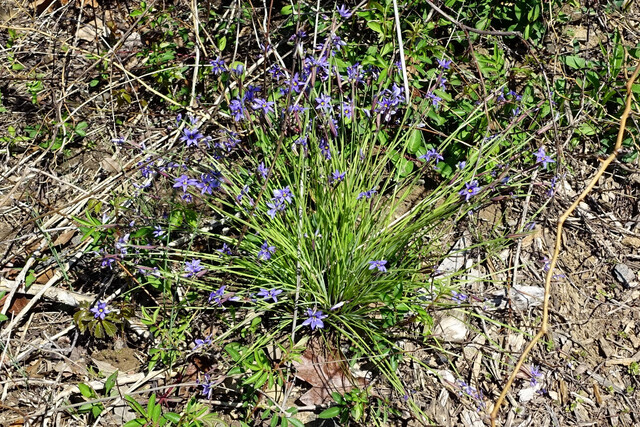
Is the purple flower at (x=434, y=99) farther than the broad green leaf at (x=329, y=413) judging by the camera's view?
Yes

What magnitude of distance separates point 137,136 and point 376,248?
5.66 feet

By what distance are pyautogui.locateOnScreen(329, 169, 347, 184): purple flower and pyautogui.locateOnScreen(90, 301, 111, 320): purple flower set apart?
3.75 ft

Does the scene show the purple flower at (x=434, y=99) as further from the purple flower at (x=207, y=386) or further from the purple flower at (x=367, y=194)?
the purple flower at (x=207, y=386)

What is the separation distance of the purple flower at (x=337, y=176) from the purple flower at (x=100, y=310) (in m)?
1.14

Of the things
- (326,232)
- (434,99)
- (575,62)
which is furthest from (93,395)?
(575,62)

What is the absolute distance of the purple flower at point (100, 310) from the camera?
2459mm

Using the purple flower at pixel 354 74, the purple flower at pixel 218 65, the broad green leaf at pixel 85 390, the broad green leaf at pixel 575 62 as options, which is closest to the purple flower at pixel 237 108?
the purple flower at pixel 218 65

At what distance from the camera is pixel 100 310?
2.48m

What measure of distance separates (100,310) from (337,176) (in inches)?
47.3

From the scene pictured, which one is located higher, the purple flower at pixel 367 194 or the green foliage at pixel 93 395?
the purple flower at pixel 367 194

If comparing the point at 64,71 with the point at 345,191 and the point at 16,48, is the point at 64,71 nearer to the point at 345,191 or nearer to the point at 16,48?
the point at 16,48

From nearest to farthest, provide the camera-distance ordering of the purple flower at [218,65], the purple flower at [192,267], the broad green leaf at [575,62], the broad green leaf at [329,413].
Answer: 1. the broad green leaf at [329,413]
2. the purple flower at [192,267]
3. the purple flower at [218,65]
4. the broad green leaf at [575,62]

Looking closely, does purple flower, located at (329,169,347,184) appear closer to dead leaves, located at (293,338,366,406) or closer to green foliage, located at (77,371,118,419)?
dead leaves, located at (293,338,366,406)

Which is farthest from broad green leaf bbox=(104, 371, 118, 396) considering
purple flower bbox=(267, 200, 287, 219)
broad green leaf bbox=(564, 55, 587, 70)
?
broad green leaf bbox=(564, 55, 587, 70)
